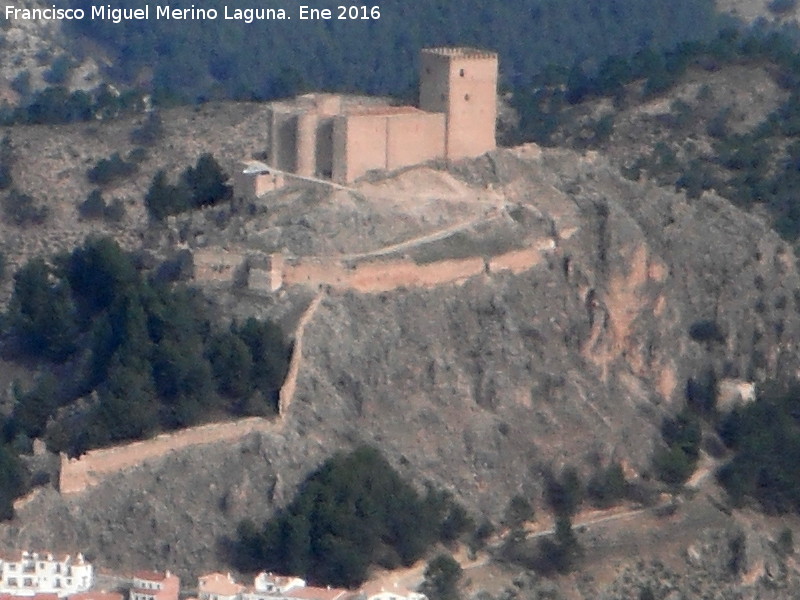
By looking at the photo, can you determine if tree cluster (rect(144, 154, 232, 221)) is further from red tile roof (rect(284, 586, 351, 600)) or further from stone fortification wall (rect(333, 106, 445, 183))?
red tile roof (rect(284, 586, 351, 600))

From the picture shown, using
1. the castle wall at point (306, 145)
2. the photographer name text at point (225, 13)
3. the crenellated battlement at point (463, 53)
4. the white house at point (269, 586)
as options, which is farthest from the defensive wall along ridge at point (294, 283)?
the photographer name text at point (225, 13)

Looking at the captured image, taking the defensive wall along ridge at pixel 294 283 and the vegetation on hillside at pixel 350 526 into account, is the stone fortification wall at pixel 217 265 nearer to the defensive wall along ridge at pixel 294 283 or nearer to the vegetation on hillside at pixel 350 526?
the defensive wall along ridge at pixel 294 283

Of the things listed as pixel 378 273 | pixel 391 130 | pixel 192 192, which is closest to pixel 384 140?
pixel 391 130

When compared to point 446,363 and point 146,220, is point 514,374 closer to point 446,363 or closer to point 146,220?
point 446,363

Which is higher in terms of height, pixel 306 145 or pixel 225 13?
pixel 306 145

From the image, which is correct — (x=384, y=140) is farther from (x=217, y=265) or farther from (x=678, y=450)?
(x=678, y=450)

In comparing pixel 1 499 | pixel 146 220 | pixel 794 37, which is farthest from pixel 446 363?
pixel 794 37
